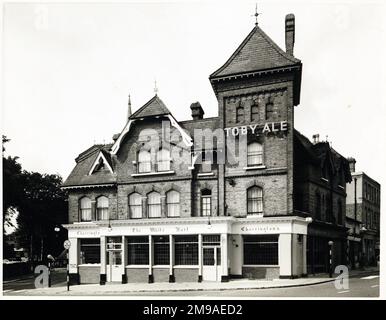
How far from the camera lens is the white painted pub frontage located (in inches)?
1060

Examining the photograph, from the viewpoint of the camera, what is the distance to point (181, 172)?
96.1ft

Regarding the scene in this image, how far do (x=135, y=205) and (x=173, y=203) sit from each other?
2.72 m

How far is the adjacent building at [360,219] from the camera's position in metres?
39.4

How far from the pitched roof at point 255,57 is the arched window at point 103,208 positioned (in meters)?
11.5

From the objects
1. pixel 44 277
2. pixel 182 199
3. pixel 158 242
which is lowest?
pixel 44 277

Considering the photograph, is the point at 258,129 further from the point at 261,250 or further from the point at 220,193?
the point at 261,250

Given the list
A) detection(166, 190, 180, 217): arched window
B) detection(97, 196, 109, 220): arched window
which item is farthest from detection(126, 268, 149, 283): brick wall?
detection(97, 196, 109, 220): arched window

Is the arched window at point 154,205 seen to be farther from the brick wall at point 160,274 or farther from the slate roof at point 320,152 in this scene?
the slate roof at point 320,152

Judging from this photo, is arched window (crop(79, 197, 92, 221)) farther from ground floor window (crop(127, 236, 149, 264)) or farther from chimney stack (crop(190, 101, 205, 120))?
chimney stack (crop(190, 101, 205, 120))

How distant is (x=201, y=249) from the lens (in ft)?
90.3

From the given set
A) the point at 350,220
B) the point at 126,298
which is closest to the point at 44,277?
the point at 126,298

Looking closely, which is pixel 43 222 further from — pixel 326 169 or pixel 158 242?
pixel 326 169

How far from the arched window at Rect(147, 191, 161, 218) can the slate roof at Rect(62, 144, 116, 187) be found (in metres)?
3.17

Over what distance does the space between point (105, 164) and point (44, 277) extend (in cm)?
856
